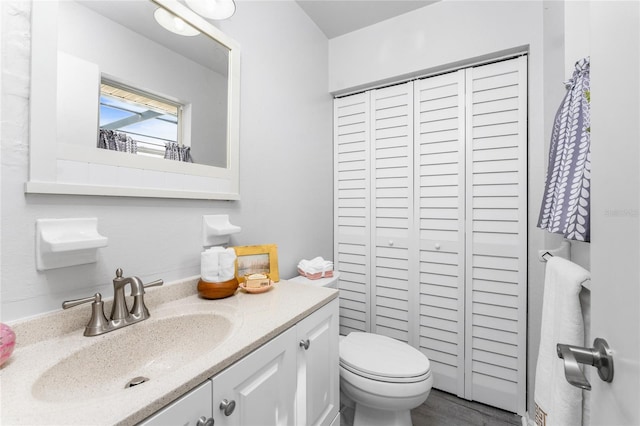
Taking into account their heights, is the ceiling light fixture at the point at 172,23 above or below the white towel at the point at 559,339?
above

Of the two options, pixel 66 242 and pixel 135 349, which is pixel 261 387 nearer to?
pixel 135 349

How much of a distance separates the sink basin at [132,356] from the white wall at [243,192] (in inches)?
7.2

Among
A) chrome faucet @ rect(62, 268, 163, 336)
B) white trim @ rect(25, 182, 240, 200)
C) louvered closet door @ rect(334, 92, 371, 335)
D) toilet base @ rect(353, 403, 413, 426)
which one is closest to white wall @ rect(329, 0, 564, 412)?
louvered closet door @ rect(334, 92, 371, 335)

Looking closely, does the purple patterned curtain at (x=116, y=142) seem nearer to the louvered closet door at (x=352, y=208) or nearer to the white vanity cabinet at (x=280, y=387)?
the white vanity cabinet at (x=280, y=387)

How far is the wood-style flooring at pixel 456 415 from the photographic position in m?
1.48

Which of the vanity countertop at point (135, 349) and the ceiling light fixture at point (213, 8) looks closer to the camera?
the vanity countertop at point (135, 349)

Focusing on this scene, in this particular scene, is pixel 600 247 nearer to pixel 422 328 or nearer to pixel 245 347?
pixel 245 347

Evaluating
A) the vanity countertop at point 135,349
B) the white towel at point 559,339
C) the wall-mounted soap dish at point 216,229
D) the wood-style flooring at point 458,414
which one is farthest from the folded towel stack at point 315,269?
the white towel at point 559,339

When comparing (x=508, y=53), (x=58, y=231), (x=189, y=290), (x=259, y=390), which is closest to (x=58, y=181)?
(x=58, y=231)

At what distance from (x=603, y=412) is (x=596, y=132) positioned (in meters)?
0.46

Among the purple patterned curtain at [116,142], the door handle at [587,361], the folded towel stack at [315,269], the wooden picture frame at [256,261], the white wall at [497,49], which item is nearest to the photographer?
the door handle at [587,361]

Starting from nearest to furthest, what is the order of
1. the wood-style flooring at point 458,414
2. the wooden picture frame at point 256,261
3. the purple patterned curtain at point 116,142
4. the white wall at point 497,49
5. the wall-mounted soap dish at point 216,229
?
the purple patterned curtain at point 116,142
the wall-mounted soap dish at point 216,229
the wooden picture frame at point 256,261
the white wall at point 497,49
the wood-style flooring at point 458,414

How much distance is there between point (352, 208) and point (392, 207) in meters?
0.30

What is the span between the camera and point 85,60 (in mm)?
827
